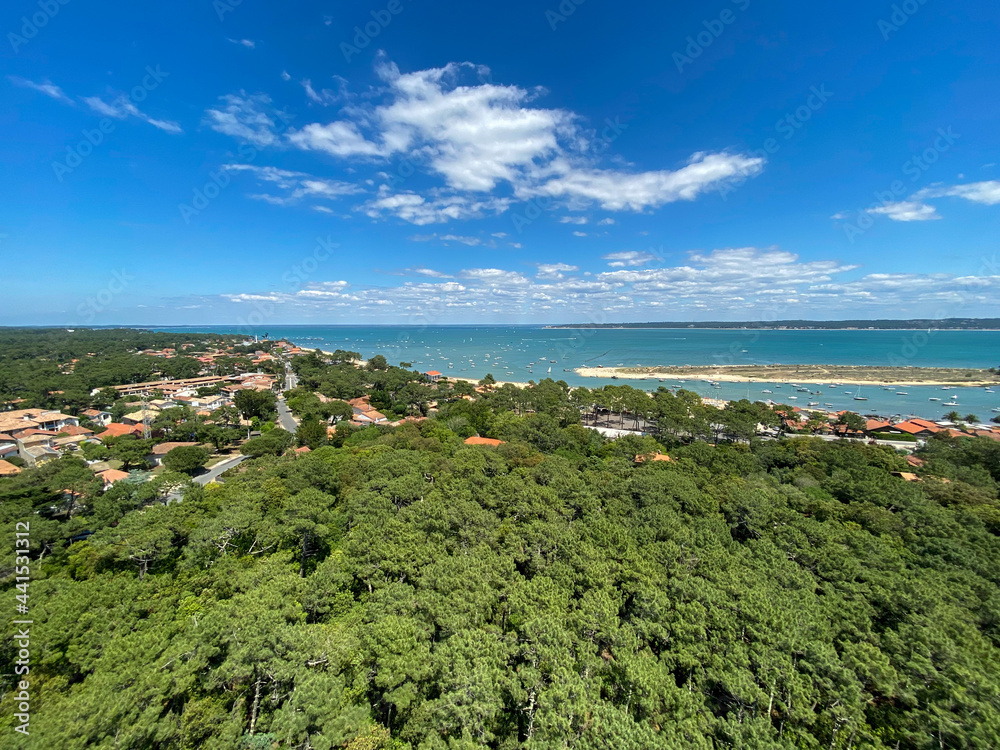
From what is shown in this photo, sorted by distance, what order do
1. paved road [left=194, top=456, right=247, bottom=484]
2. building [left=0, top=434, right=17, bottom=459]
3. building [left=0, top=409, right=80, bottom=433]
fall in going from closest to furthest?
paved road [left=194, top=456, right=247, bottom=484] < building [left=0, top=434, right=17, bottom=459] < building [left=0, top=409, right=80, bottom=433]

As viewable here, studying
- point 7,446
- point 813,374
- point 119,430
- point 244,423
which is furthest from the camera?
point 813,374

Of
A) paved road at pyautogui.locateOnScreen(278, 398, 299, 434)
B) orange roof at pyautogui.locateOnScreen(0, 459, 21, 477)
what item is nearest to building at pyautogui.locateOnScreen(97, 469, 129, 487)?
orange roof at pyautogui.locateOnScreen(0, 459, 21, 477)

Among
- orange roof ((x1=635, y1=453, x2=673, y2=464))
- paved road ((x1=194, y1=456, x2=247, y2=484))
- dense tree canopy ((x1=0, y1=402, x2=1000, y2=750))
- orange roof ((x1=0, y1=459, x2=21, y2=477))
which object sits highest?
dense tree canopy ((x1=0, y1=402, x2=1000, y2=750))

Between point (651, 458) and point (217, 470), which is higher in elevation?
point (651, 458)

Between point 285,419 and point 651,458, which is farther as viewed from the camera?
point 285,419

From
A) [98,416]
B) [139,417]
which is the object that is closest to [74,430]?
[139,417]

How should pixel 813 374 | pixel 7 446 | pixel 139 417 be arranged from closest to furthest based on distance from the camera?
pixel 7 446, pixel 139 417, pixel 813 374

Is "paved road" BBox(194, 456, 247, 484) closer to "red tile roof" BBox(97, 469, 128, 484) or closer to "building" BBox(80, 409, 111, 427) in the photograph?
"red tile roof" BBox(97, 469, 128, 484)

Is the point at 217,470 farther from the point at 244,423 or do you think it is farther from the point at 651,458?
the point at 651,458
